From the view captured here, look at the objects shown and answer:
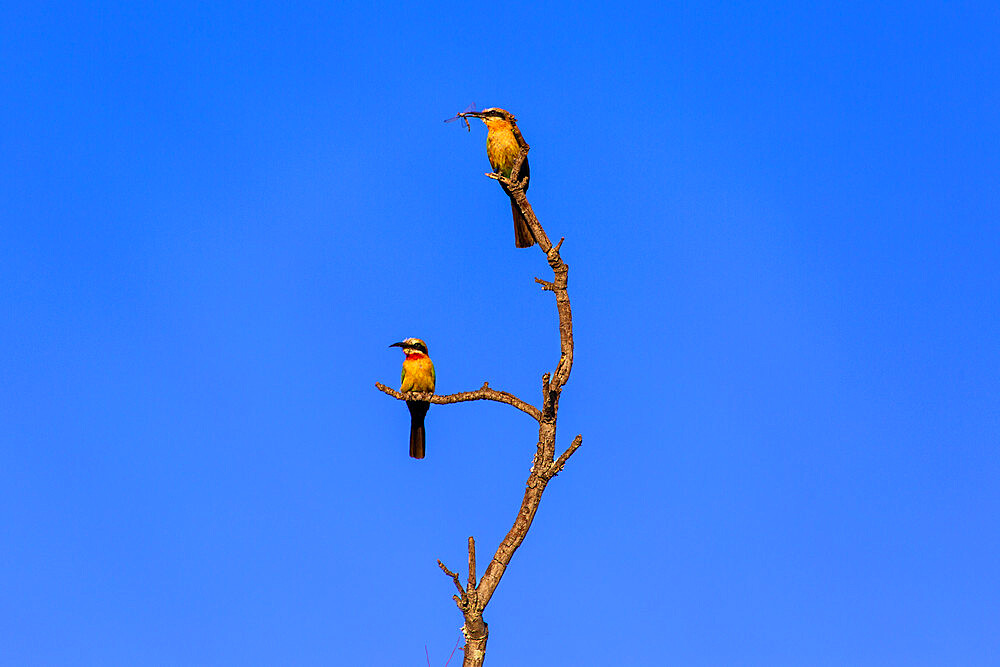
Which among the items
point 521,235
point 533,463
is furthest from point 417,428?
point 533,463

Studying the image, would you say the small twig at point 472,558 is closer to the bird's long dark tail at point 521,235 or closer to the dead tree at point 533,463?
the dead tree at point 533,463

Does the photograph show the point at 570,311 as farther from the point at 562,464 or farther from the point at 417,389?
the point at 417,389

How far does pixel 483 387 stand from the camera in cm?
820

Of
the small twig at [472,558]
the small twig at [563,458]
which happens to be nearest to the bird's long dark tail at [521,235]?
the small twig at [563,458]

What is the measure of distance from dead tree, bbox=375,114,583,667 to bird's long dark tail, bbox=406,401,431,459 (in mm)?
2602

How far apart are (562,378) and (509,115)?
3.25 metres

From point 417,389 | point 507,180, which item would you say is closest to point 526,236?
point 507,180

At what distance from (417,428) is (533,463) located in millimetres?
3191

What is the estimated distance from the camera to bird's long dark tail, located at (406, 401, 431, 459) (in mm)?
10789

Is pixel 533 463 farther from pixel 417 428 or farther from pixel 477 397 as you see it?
pixel 417 428

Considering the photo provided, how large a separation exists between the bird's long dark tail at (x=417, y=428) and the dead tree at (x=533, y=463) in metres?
2.60

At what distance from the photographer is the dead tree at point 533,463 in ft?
25.0

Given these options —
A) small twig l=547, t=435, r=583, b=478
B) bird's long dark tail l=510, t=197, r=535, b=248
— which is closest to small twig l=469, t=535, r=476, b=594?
small twig l=547, t=435, r=583, b=478

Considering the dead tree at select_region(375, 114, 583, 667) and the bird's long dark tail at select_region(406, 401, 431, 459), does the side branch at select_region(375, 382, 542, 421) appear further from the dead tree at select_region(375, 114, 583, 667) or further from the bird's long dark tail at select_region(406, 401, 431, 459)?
the bird's long dark tail at select_region(406, 401, 431, 459)
